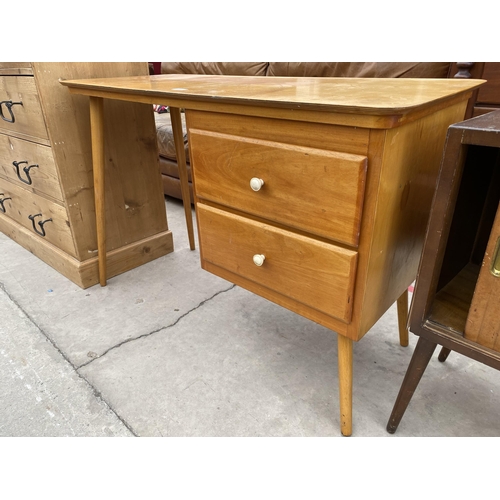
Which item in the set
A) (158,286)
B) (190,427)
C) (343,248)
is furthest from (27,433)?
(343,248)

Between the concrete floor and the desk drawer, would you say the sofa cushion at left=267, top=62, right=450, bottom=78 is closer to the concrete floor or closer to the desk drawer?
the concrete floor

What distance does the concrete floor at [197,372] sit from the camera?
2.98 feet

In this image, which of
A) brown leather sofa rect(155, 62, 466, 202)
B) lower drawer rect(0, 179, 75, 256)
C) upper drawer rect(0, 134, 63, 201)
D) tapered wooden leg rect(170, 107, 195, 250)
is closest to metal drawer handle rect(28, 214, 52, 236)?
lower drawer rect(0, 179, 75, 256)

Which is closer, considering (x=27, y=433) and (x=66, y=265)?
(x=27, y=433)

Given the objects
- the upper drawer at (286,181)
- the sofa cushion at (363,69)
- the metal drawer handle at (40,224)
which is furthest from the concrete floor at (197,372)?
the sofa cushion at (363,69)

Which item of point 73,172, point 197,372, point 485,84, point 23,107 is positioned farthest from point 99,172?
point 485,84

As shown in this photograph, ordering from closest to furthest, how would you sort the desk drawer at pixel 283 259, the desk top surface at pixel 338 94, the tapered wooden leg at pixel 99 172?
the desk top surface at pixel 338 94, the desk drawer at pixel 283 259, the tapered wooden leg at pixel 99 172

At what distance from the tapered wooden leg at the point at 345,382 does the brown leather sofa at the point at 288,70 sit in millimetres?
1176

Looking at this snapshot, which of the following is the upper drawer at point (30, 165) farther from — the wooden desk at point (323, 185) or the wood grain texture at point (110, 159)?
the wooden desk at point (323, 185)

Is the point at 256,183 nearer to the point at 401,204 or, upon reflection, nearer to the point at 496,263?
the point at 401,204

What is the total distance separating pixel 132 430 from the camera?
35.3 inches

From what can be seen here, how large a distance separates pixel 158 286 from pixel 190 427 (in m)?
0.67

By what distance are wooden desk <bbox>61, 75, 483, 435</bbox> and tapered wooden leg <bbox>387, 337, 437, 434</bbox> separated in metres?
0.10

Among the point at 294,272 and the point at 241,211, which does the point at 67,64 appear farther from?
the point at 294,272
